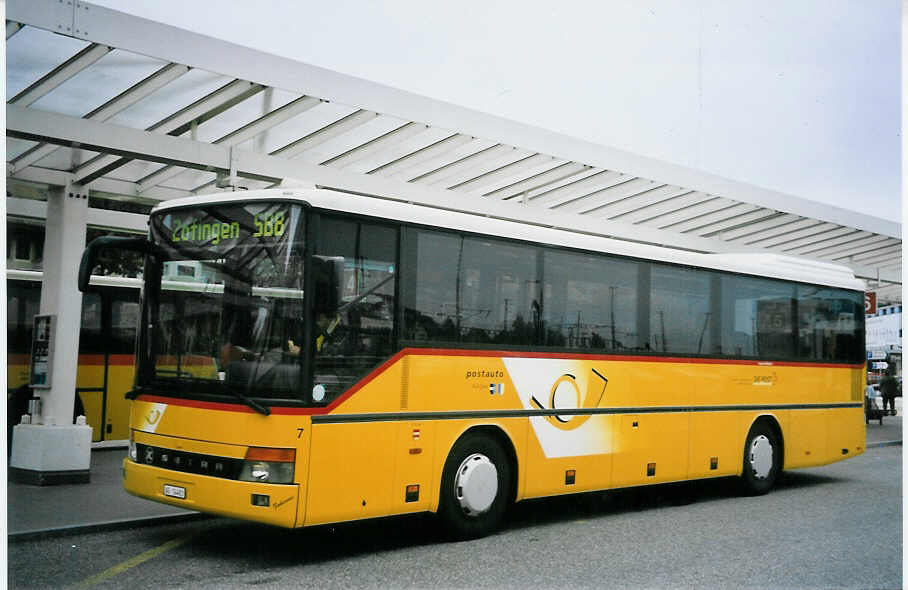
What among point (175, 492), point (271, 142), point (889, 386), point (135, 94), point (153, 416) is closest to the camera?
point (175, 492)

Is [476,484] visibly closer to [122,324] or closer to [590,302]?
[590,302]

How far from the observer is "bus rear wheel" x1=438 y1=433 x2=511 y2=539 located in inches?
345

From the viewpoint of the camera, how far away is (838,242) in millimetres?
19891

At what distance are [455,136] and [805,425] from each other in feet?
21.5

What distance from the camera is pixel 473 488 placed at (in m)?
8.93

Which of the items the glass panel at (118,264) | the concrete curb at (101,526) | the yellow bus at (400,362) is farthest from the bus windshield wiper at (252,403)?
the glass panel at (118,264)

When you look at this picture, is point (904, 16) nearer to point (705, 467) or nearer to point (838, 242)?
point (705, 467)

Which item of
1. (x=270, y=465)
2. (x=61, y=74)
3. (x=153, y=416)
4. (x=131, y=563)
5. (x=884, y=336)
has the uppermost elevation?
(x=61, y=74)

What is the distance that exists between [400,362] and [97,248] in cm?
278

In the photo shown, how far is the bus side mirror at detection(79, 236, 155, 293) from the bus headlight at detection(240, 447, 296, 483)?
199 cm

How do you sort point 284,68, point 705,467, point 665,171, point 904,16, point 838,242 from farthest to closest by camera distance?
point 838,242 < point 665,171 < point 705,467 < point 284,68 < point 904,16

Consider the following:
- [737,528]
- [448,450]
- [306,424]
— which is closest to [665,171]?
[737,528]

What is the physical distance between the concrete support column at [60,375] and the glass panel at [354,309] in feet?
17.1

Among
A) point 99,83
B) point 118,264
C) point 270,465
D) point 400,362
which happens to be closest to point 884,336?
point 118,264
